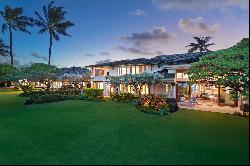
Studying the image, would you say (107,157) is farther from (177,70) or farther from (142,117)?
(177,70)

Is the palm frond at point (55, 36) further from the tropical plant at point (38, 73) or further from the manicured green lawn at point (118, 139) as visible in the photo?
the manicured green lawn at point (118, 139)

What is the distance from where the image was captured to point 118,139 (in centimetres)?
1415

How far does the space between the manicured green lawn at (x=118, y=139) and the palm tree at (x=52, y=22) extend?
107 ft

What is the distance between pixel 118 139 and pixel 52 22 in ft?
138

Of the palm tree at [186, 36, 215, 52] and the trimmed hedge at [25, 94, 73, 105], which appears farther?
the palm tree at [186, 36, 215, 52]

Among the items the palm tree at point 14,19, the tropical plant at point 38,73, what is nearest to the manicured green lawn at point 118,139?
the tropical plant at point 38,73

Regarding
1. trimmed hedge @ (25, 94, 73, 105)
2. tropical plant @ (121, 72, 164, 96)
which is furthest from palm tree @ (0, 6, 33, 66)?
tropical plant @ (121, 72, 164, 96)

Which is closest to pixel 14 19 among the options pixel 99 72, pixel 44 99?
pixel 99 72

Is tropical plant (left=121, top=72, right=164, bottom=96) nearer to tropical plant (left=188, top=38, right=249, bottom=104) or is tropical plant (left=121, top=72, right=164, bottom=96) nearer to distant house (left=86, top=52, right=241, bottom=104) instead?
distant house (left=86, top=52, right=241, bottom=104)

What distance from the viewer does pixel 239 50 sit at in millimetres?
14406

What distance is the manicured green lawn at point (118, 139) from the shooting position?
9.79m

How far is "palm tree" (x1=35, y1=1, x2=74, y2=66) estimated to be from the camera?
49.2 meters

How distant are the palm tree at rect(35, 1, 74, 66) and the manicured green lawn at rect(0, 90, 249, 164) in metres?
32.8

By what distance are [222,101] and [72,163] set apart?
74.4ft
